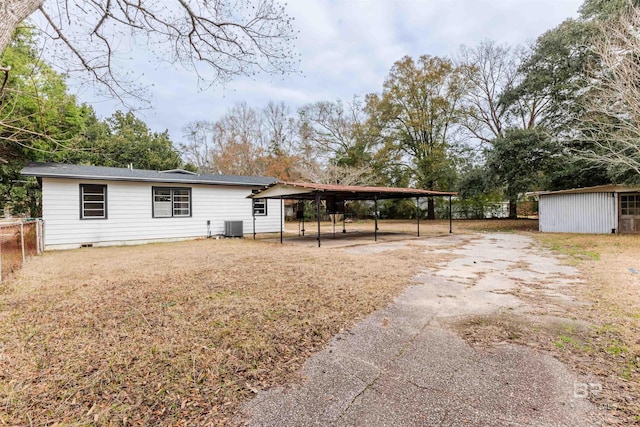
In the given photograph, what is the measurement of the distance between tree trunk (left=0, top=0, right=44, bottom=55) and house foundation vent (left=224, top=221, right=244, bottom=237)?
983 centimetres

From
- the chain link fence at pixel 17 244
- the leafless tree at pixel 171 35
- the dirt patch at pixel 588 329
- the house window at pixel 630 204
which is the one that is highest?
the leafless tree at pixel 171 35

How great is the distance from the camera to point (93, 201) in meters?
9.70

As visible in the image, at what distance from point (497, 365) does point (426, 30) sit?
12.4 metres

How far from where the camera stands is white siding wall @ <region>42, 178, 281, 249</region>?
904cm

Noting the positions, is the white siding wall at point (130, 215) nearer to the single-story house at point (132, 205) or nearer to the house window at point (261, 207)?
the single-story house at point (132, 205)

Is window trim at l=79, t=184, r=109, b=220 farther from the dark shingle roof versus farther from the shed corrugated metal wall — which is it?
the shed corrugated metal wall

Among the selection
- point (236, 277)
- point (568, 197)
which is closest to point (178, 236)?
point (236, 277)

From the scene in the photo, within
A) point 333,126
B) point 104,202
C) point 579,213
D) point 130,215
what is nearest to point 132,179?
point 104,202

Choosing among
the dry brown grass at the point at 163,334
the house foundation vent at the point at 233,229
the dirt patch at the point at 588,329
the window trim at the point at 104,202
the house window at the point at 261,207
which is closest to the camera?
the dry brown grass at the point at 163,334

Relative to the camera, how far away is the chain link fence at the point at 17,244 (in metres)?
5.63

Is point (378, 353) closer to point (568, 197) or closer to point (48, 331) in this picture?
point (48, 331)

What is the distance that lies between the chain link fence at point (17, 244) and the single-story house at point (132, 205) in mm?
444

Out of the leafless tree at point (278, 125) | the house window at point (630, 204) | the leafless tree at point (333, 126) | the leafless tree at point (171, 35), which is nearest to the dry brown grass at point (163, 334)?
the leafless tree at point (171, 35)

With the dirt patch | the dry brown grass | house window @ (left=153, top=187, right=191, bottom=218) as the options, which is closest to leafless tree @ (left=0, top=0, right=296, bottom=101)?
the dry brown grass
